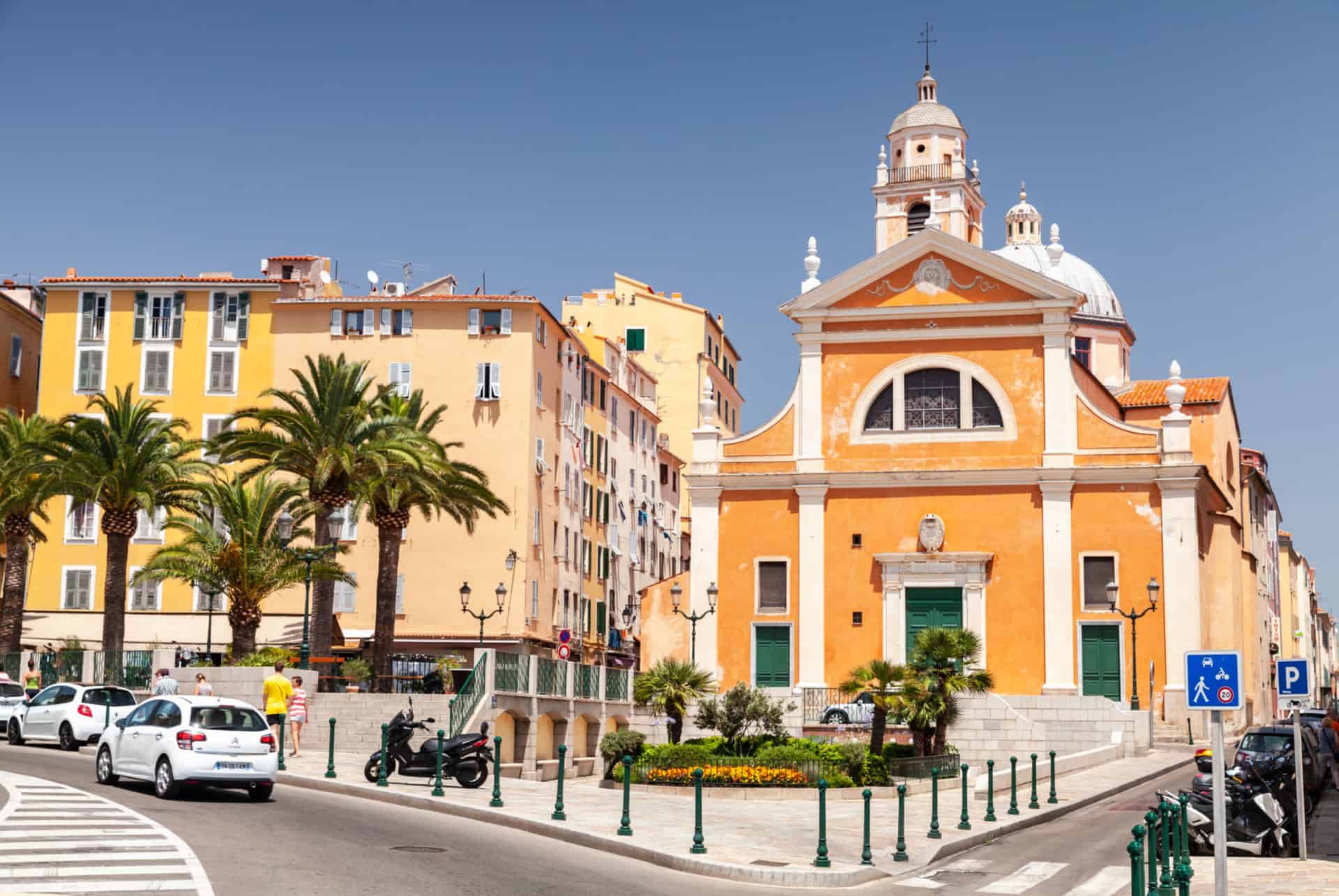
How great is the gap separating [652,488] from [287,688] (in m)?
50.5

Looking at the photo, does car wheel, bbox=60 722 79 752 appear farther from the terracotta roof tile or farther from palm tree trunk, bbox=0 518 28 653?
the terracotta roof tile

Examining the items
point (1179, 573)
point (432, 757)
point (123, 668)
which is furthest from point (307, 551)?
point (1179, 573)

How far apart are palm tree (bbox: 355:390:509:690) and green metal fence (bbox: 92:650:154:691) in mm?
5871

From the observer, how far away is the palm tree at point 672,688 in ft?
113

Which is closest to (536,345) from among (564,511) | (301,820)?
(564,511)

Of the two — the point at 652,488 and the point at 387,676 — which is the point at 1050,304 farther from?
the point at 652,488

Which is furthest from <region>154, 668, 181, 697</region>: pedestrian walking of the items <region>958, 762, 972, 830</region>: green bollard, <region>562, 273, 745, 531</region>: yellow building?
<region>562, 273, 745, 531</region>: yellow building

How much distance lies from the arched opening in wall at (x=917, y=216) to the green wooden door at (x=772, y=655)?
19.2 metres

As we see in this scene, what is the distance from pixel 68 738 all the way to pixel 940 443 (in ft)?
91.5

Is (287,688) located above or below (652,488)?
below

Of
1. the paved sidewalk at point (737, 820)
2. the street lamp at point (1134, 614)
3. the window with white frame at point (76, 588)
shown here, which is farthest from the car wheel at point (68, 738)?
the window with white frame at point (76, 588)

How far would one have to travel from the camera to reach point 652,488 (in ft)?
Answer: 264

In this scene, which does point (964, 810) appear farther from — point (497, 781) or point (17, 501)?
point (17, 501)

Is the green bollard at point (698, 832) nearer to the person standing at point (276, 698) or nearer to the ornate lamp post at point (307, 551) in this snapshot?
the person standing at point (276, 698)
